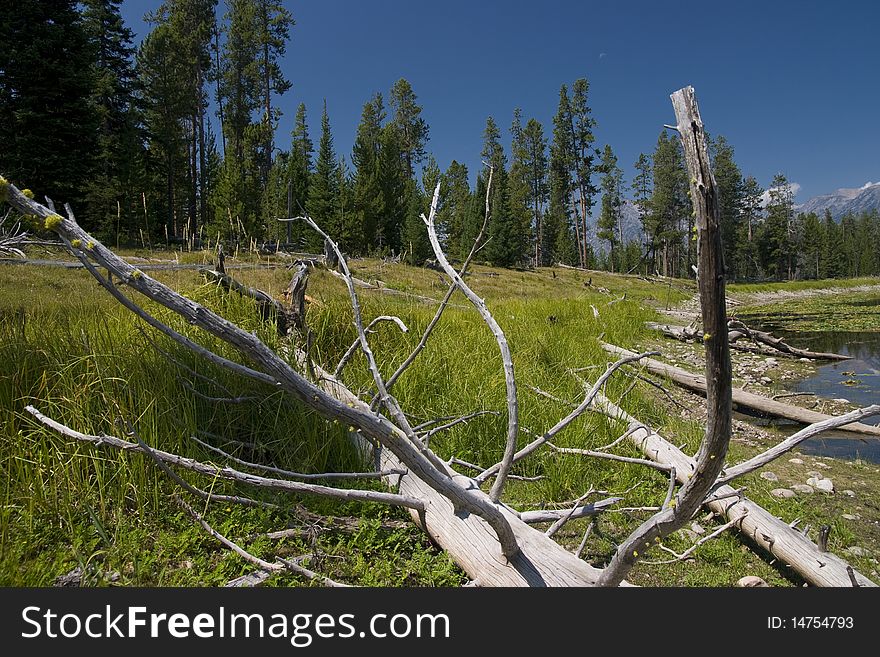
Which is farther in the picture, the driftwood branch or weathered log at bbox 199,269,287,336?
weathered log at bbox 199,269,287,336

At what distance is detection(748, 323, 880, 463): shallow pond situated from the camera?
4664 mm

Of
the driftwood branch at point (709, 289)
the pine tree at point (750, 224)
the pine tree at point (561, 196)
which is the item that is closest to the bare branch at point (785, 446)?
the driftwood branch at point (709, 289)

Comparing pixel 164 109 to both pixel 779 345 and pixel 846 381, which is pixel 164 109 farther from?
pixel 846 381

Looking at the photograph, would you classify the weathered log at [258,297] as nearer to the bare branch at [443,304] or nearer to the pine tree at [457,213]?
the bare branch at [443,304]

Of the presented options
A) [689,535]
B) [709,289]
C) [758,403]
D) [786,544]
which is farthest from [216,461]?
[758,403]

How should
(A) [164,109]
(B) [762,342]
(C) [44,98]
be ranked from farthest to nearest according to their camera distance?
(A) [164,109] → (C) [44,98] → (B) [762,342]

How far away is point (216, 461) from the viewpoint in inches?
109

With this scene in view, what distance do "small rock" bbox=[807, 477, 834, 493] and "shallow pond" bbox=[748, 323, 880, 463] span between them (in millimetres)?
1104

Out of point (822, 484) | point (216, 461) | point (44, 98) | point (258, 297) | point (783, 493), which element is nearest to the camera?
point (216, 461)

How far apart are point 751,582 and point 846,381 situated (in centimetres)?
760

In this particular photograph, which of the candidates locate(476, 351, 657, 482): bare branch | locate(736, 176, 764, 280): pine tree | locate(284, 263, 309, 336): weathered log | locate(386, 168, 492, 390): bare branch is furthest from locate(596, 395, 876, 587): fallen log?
locate(736, 176, 764, 280): pine tree

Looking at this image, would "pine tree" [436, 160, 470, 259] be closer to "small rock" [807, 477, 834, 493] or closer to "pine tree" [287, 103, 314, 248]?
"pine tree" [287, 103, 314, 248]

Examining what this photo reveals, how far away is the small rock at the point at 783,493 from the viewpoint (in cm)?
338

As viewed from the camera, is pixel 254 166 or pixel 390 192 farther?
pixel 390 192
